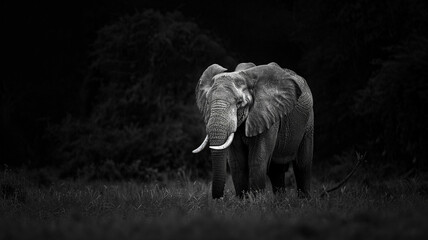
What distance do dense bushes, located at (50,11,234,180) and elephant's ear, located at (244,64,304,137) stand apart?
9.53m

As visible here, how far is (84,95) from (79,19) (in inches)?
133

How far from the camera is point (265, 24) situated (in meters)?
24.0

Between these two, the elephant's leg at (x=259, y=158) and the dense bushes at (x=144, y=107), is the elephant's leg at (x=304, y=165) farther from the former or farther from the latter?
the dense bushes at (x=144, y=107)

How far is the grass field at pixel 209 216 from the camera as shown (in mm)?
3422

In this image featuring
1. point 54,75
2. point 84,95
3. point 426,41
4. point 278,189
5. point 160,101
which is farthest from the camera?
point 54,75

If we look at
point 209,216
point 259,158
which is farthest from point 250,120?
point 209,216

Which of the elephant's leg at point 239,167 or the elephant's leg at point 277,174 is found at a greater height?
the elephant's leg at point 239,167

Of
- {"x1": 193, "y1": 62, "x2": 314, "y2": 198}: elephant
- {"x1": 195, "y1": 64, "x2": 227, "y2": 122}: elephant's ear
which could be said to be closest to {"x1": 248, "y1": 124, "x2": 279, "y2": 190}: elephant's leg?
{"x1": 193, "y1": 62, "x2": 314, "y2": 198}: elephant

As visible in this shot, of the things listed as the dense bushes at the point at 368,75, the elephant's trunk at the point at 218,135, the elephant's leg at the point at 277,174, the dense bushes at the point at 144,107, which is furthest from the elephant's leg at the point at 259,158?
the dense bushes at the point at 144,107

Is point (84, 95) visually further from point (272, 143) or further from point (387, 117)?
point (272, 143)

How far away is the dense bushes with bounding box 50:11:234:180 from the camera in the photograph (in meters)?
18.0

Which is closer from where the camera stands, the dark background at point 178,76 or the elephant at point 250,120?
the elephant at point 250,120

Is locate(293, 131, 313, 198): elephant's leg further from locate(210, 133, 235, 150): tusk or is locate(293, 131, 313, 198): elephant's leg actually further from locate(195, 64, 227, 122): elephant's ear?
locate(210, 133, 235, 150): tusk

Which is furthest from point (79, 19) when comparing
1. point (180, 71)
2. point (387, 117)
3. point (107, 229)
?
point (107, 229)
